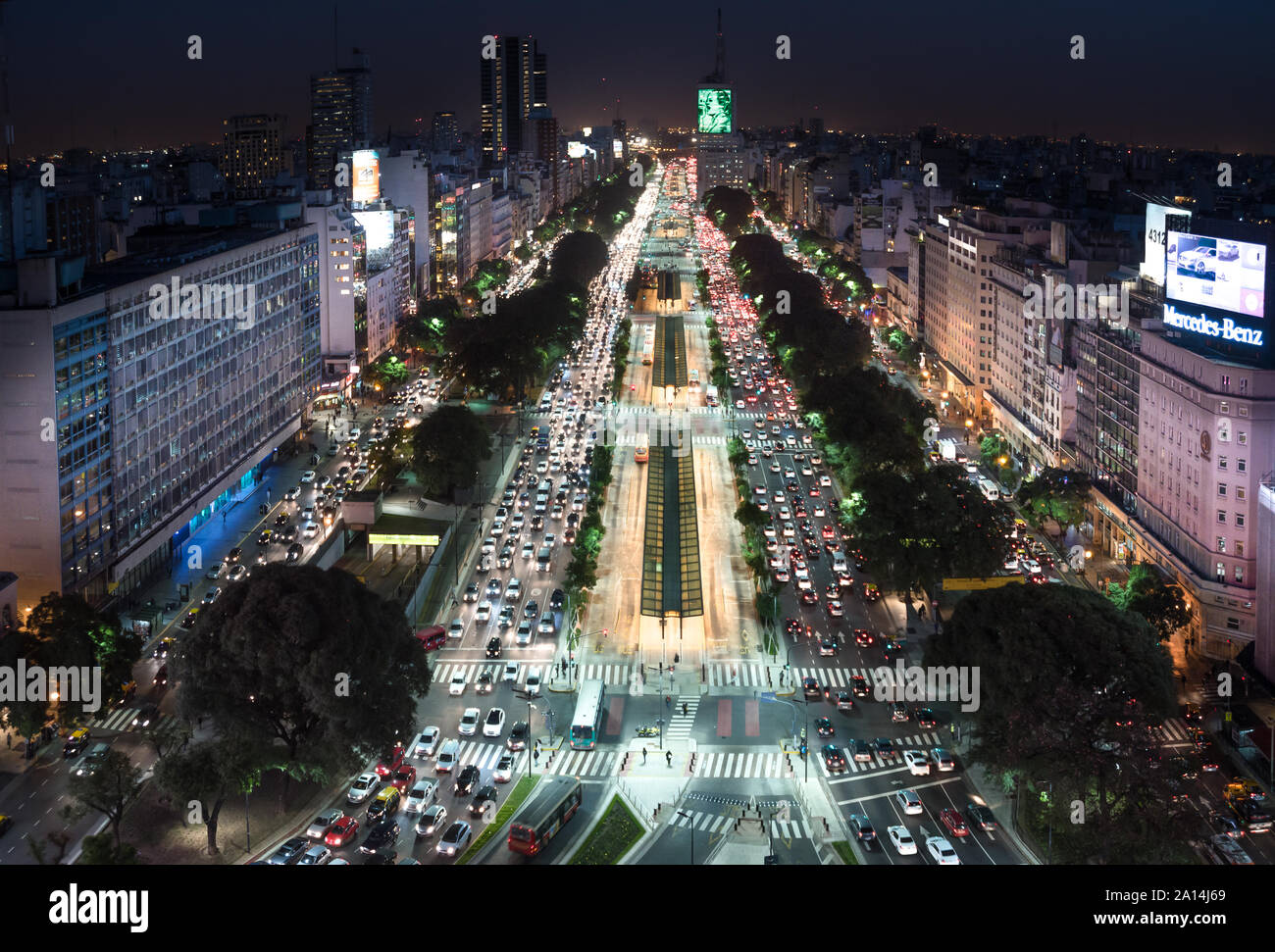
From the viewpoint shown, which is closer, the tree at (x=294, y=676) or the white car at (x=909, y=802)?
the tree at (x=294, y=676)

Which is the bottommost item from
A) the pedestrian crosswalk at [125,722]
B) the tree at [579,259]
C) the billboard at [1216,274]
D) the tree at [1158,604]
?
the pedestrian crosswalk at [125,722]

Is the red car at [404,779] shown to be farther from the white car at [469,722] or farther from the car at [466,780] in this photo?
the white car at [469,722]

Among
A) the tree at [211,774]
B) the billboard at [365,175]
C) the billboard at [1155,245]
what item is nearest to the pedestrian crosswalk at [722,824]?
the tree at [211,774]

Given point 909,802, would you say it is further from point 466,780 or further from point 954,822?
point 466,780

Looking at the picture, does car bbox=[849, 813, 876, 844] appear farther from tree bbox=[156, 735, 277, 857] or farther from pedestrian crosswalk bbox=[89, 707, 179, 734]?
pedestrian crosswalk bbox=[89, 707, 179, 734]
